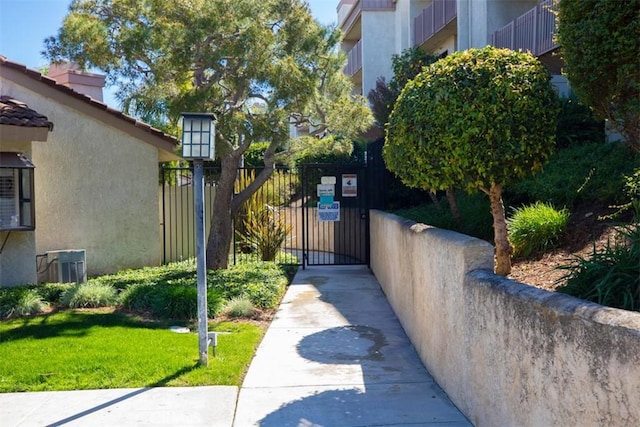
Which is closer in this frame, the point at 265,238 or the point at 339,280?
the point at 339,280

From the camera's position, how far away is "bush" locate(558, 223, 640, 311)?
11.9 feet

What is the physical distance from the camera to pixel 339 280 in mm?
11734

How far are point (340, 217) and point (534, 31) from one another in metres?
6.56

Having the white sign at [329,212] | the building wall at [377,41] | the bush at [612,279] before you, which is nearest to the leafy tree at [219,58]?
the white sign at [329,212]

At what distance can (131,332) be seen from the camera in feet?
23.9

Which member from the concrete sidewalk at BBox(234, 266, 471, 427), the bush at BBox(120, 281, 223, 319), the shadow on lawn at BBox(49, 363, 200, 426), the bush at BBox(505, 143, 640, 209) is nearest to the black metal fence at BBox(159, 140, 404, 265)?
the bush at BBox(120, 281, 223, 319)

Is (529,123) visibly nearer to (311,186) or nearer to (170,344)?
(170,344)

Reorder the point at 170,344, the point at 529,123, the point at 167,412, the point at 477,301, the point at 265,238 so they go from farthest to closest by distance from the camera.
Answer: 1. the point at 265,238
2. the point at 170,344
3. the point at 529,123
4. the point at 167,412
5. the point at 477,301

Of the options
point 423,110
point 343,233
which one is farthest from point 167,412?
point 343,233

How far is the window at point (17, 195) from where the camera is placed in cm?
930

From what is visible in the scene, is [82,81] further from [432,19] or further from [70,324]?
[432,19]

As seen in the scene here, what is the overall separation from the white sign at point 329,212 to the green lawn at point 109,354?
529 cm

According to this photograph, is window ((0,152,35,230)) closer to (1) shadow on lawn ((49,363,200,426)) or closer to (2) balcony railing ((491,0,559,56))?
(1) shadow on lawn ((49,363,200,426))

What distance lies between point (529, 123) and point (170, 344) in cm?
457
